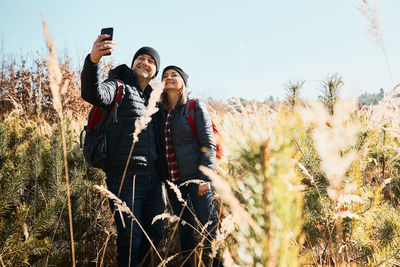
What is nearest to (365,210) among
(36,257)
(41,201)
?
(36,257)

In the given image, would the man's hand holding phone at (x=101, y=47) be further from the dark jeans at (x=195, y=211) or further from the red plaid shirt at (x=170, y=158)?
the dark jeans at (x=195, y=211)

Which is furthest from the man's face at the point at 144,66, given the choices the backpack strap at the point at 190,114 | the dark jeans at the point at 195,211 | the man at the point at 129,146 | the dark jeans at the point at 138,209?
the dark jeans at the point at 195,211

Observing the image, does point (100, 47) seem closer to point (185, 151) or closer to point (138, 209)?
point (185, 151)

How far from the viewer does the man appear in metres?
1.90

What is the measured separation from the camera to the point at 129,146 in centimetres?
216

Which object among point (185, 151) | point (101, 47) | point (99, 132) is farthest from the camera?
point (185, 151)

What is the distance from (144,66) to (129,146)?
87 centimetres

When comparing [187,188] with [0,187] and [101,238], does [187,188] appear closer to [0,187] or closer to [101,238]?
[101,238]

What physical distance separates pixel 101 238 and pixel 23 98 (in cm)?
1495

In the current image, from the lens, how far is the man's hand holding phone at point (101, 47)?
5.97 ft

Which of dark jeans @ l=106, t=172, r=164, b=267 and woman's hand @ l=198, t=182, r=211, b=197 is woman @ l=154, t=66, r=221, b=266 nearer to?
woman's hand @ l=198, t=182, r=211, b=197

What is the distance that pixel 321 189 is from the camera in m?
1.83

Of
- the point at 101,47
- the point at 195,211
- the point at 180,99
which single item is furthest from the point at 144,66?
the point at 195,211

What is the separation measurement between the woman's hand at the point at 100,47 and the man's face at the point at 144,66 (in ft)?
2.30
